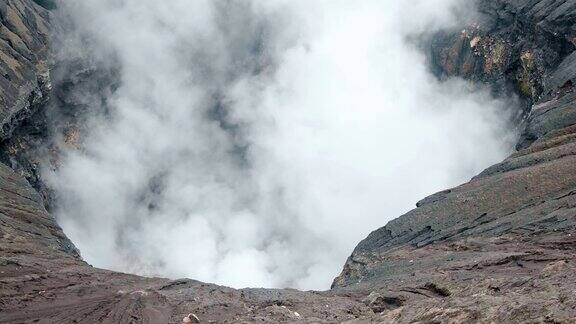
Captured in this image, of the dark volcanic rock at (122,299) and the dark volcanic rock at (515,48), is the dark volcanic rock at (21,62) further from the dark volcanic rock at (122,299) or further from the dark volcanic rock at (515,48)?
the dark volcanic rock at (515,48)

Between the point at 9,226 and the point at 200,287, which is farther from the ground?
the point at 9,226

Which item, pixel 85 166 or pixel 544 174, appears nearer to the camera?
pixel 544 174

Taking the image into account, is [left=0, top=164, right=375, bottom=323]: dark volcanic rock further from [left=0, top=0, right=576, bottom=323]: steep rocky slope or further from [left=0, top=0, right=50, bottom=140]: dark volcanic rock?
[left=0, top=0, right=50, bottom=140]: dark volcanic rock

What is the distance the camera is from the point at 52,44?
3334 inches

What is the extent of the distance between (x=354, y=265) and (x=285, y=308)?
1323 centimetres

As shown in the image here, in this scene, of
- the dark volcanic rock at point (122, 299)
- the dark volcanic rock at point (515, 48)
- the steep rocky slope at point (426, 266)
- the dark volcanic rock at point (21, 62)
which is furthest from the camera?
the dark volcanic rock at point (21, 62)

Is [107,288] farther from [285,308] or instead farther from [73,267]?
[285,308]

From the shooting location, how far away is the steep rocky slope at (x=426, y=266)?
20688 millimetres

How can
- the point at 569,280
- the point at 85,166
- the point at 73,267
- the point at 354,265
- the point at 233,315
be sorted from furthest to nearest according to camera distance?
the point at 85,166 < the point at 354,265 < the point at 73,267 < the point at 233,315 < the point at 569,280

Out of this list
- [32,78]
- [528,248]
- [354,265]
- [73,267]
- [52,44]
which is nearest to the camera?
[528,248]

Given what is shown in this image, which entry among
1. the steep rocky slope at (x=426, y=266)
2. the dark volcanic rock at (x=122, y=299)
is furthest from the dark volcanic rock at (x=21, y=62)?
the dark volcanic rock at (x=122, y=299)

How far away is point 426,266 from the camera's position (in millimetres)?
34094

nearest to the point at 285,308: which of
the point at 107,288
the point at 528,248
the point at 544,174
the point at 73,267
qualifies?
the point at 107,288

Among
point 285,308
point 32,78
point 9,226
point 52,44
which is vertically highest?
point 52,44
